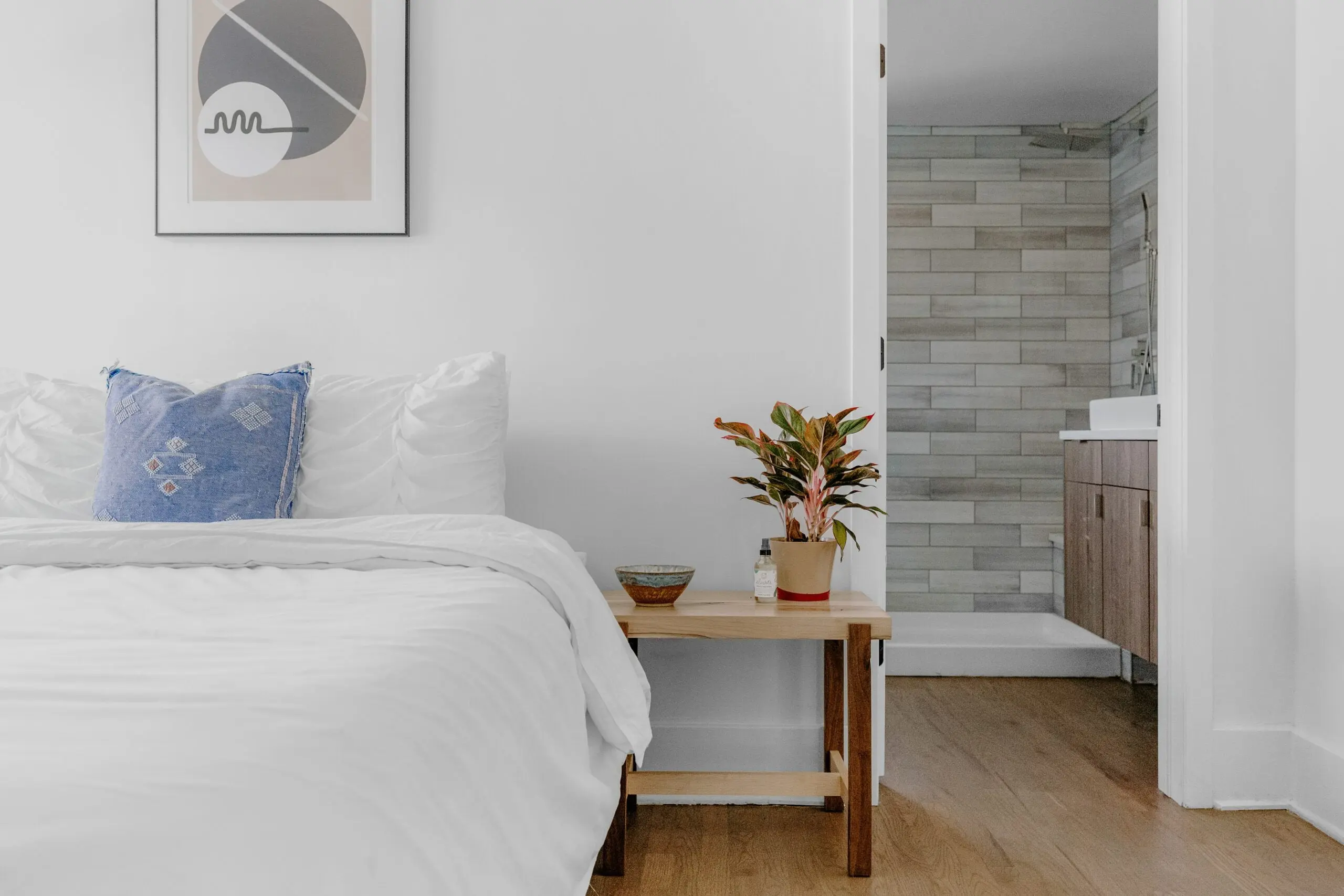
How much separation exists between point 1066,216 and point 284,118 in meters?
3.27

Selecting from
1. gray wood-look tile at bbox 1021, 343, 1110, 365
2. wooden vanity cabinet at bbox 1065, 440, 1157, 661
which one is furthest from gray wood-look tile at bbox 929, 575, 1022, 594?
wooden vanity cabinet at bbox 1065, 440, 1157, 661

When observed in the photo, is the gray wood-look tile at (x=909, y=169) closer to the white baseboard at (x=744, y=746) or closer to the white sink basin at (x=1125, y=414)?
the white sink basin at (x=1125, y=414)

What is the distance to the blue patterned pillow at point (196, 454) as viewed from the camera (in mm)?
1812

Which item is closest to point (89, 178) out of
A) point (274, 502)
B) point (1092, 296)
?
point (274, 502)

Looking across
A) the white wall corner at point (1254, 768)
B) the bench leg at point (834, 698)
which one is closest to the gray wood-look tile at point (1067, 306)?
the white wall corner at point (1254, 768)

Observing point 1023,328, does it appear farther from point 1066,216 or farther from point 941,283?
point 1066,216

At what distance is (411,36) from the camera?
240 centimetres

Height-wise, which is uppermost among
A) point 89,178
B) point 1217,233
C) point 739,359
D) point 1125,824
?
point 89,178

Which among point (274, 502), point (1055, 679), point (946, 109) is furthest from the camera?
point (946, 109)

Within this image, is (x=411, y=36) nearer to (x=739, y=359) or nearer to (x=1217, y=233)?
(x=739, y=359)

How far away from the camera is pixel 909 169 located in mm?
4230

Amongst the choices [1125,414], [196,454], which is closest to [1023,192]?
[1125,414]

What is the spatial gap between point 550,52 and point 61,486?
4.91 ft

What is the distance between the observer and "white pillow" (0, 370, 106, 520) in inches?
75.7
